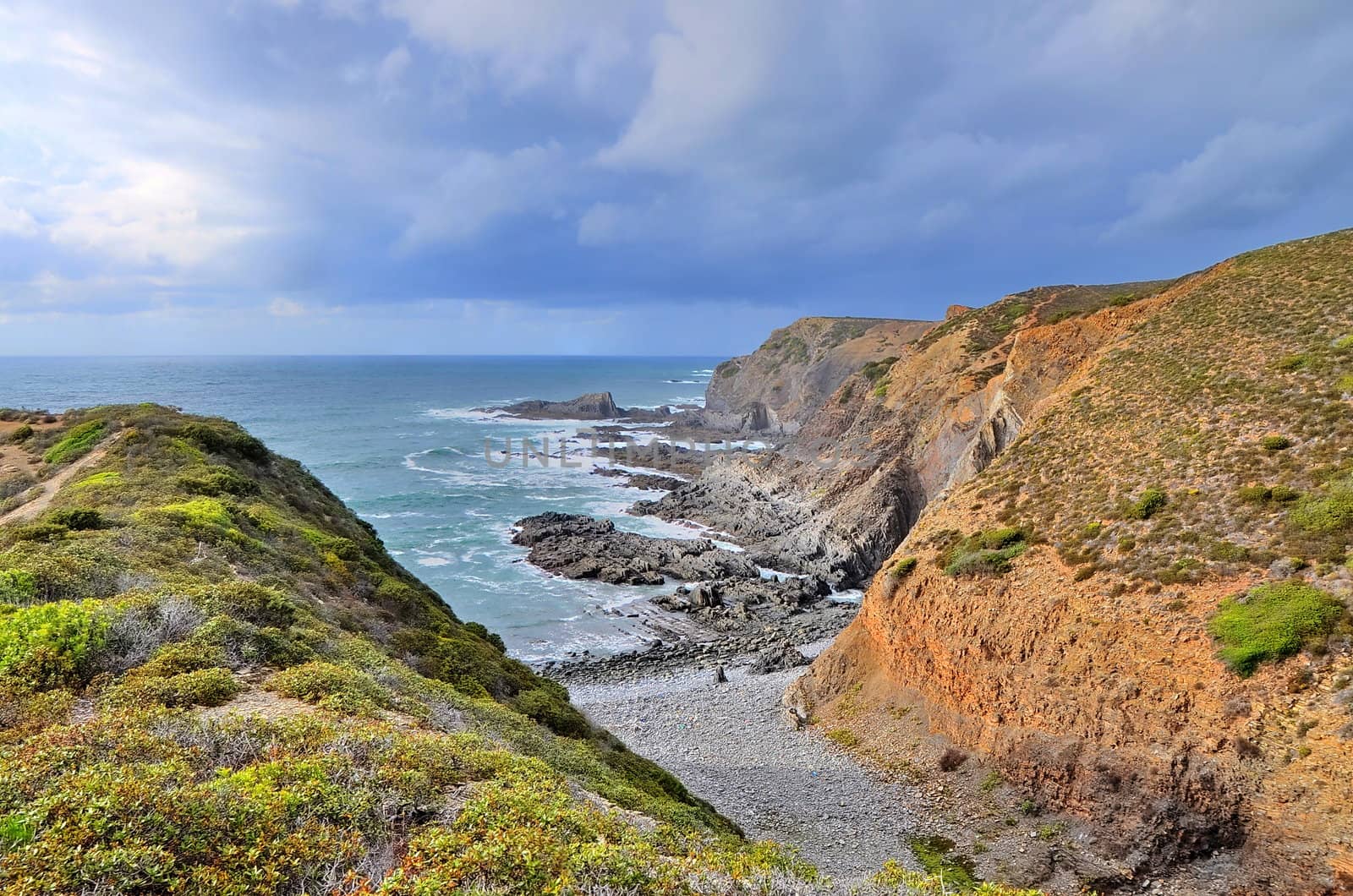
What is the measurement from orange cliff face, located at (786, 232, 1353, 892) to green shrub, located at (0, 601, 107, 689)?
661 inches

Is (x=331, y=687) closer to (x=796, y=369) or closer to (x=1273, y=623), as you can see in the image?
(x=1273, y=623)

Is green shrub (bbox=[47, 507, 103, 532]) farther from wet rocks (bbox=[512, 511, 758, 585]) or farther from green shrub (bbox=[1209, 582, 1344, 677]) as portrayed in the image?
wet rocks (bbox=[512, 511, 758, 585])

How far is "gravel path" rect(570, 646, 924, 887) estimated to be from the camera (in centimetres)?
1405

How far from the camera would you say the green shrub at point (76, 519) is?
12.7 metres

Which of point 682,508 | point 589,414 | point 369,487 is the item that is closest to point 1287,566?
point 682,508

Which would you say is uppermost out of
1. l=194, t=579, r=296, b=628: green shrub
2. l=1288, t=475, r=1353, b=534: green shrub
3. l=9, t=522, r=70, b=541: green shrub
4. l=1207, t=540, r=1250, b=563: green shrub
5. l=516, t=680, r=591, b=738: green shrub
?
l=1288, t=475, r=1353, b=534: green shrub

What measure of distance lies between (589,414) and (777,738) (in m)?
89.1

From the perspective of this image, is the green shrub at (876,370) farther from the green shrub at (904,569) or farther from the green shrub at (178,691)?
the green shrub at (178,691)

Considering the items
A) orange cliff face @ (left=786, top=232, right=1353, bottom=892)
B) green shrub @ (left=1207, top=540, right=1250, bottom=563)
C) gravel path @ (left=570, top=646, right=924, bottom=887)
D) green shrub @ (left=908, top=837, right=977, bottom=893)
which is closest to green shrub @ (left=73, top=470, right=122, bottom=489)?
gravel path @ (left=570, top=646, right=924, bottom=887)

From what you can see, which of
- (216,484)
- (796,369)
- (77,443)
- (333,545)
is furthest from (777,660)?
(796,369)

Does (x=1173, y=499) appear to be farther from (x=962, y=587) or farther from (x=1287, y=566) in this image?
(x=962, y=587)

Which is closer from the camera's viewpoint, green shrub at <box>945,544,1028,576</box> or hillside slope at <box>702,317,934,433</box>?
green shrub at <box>945,544,1028,576</box>

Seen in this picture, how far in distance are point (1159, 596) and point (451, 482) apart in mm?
55487

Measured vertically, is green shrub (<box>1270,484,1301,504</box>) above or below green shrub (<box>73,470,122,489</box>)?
above
